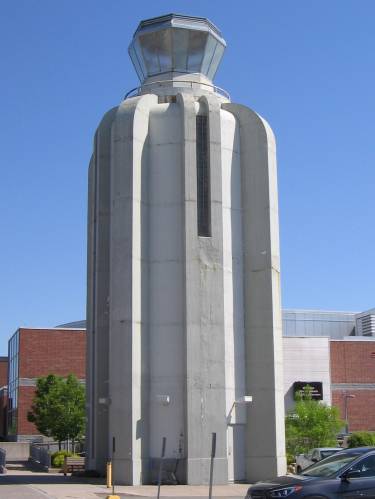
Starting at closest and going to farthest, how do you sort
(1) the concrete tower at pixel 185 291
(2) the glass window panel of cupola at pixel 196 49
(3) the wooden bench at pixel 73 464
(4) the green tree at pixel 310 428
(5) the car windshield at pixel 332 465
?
(5) the car windshield at pixel 332 465 < (1) the concrete tower at pixel 185 291 < (2) the glass window panel of cupola at pixel 196 49 < (3) the wooden bench at pixel 73 464 < (4) the green tree at pixel 310 428

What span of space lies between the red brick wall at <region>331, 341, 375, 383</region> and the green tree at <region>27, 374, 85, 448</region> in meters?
21.9

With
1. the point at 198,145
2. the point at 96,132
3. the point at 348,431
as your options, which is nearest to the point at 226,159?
the point at 198,145

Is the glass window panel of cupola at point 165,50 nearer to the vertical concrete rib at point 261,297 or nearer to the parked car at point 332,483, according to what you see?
the vertical concrete rib at point 261,297

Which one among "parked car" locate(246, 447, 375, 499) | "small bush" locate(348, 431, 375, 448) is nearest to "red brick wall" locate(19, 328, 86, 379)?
"small bush" locate(348, 431, 375, 448)

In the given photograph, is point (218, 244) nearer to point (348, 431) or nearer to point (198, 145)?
point (198, 145)

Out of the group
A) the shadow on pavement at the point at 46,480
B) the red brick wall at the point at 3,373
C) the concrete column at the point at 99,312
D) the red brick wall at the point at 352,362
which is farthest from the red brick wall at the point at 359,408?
the red brick wall at the point at 3,373

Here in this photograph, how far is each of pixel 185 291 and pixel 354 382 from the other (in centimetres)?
3813

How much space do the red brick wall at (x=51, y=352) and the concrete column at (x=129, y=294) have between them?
33.5 m

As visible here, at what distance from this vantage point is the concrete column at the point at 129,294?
3097 cm

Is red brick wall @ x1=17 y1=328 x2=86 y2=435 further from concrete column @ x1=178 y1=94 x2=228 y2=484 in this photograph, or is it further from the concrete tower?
concrete column @ x1=178 y1=94 x2=228 y2=484

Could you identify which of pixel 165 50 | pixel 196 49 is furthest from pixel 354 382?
pixel 165 50

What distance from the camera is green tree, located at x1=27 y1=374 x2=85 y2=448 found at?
176 ft

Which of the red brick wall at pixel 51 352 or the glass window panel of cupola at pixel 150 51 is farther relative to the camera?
the red brick wall at pixel 51 352

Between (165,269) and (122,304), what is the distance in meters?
2.24
